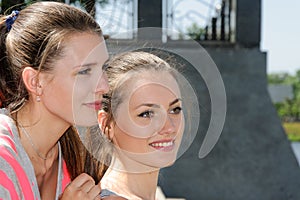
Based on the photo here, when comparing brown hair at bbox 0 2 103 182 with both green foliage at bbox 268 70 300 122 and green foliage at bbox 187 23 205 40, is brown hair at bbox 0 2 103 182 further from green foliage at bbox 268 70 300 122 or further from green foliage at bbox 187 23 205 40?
green foliage at bbox 268 70 300 122

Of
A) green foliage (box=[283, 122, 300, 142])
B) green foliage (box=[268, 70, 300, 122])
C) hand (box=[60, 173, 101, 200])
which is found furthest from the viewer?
green foliage (box=[268, 70, 300, 122])

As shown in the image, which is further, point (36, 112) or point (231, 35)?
point (231, 35)

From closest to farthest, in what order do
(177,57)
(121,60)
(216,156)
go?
(121,60) < (177,57) < (216,156)

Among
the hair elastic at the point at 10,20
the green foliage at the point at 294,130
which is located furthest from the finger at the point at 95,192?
the green foliage at the point at 294,130

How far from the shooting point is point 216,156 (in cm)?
621

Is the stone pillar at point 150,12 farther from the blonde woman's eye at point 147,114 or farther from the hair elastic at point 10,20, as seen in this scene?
the blonde woman's eye at point 147,114

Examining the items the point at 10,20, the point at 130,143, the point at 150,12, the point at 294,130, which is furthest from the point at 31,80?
the point at 294,130

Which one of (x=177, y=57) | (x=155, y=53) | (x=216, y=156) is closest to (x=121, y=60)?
(x=155, y=53)

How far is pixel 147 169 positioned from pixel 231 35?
488cm

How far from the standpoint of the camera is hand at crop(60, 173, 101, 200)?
5.50ft

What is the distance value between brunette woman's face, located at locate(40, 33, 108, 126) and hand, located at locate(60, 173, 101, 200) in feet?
0.54

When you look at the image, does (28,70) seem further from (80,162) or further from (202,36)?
(202,36)

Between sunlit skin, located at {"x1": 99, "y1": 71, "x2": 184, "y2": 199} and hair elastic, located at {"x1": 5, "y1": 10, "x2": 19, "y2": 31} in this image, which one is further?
hair elastic, located at {"x1": 5, "y1": 10, "x2": 19, "y2": 31}

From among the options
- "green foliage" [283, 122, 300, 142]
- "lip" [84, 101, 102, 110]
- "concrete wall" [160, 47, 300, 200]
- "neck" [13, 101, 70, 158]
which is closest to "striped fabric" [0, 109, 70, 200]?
"neck" [13, 101, 70, 158]
